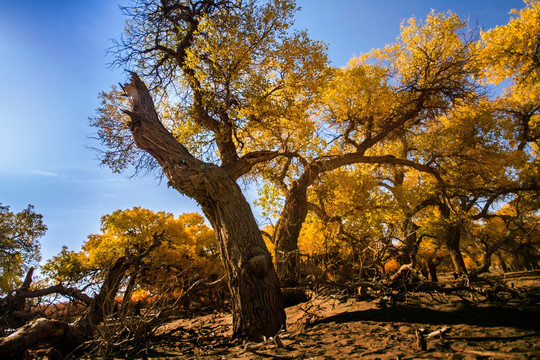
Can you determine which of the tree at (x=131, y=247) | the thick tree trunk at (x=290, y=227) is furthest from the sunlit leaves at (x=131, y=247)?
the thick tree trunk at (x=290, y=227)

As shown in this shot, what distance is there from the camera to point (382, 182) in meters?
17.1

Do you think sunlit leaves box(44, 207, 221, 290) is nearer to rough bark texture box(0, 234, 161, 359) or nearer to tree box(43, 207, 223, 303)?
tree box(43, 207, 223, 303)

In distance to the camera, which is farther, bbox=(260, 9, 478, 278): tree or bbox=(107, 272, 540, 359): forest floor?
bbox=(260, 9, 478, 278): tree

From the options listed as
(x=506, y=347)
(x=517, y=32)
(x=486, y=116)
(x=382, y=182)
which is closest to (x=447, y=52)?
(x=486, y=116)

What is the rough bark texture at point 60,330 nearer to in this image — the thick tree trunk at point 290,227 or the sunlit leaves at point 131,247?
the thick tree trunk at point 290,227

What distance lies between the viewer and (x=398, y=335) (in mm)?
3086

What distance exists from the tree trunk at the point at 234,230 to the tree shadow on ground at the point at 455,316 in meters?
1.05

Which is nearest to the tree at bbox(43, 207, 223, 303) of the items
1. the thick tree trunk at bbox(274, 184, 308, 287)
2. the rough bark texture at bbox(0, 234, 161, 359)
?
the thick tree trunk at bbox(274, 184, 308, 287)

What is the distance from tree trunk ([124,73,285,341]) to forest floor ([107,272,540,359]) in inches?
13.7

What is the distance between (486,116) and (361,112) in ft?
→ 19.5

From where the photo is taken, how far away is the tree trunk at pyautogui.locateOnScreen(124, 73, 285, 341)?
12.2ft

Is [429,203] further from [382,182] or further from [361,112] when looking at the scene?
[361,112]

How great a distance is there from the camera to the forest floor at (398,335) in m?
2.49

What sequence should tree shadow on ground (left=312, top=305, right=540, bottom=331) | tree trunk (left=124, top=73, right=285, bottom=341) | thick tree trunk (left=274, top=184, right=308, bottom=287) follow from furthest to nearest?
thick tree trunk (left=274, top=184, right=308, bottom=287) < tree trunk (left=124, top=73, right=285, bottom=341) < tree shadow on ground (left=312, top=305, right=540, bottom=331)
